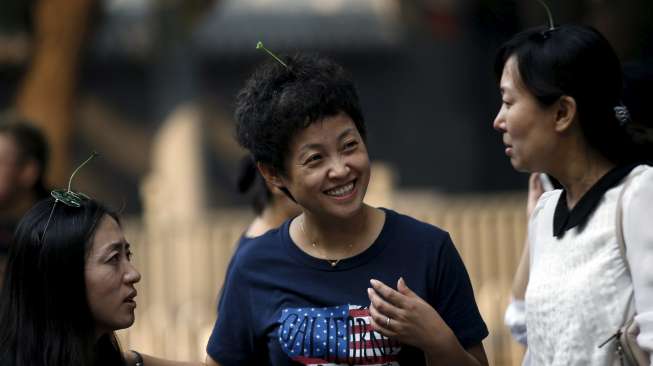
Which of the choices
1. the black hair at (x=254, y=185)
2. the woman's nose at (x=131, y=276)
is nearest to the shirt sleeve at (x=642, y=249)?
the woman's nose at (x=131, y=276)

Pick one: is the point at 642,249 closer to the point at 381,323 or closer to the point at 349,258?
the point at 381,323

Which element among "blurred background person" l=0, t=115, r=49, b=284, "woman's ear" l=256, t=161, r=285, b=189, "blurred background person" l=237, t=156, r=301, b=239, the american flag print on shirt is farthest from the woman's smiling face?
"blurred background person" l=0, t=115, r=49, b=284

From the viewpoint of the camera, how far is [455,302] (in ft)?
9.70

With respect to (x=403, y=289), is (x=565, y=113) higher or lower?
higher

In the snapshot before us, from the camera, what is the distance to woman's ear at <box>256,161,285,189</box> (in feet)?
10.1

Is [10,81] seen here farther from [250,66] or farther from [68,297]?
[68,297]

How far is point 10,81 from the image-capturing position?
43.5 feet

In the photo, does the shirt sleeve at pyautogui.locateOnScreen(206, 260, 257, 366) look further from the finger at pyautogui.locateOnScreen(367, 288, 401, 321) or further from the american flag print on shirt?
the finger at pyautogui.locateOnScreen(367, 288, 401, 321)

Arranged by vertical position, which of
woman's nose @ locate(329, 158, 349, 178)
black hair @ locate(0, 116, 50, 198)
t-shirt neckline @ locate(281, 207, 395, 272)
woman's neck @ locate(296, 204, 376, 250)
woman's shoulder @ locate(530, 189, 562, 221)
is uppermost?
black hair @ locate(0, 116, 50, 198)

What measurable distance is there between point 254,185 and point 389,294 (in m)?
2.01

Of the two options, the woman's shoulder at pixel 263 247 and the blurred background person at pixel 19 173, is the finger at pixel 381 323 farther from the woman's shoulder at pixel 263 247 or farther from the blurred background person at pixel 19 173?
the blurred background person at pixel 19 173

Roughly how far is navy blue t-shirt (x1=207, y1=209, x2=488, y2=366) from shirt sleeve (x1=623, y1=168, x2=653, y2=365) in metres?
0.49

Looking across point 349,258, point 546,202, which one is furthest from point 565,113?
point 349,258

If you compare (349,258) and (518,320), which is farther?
(518,320)
